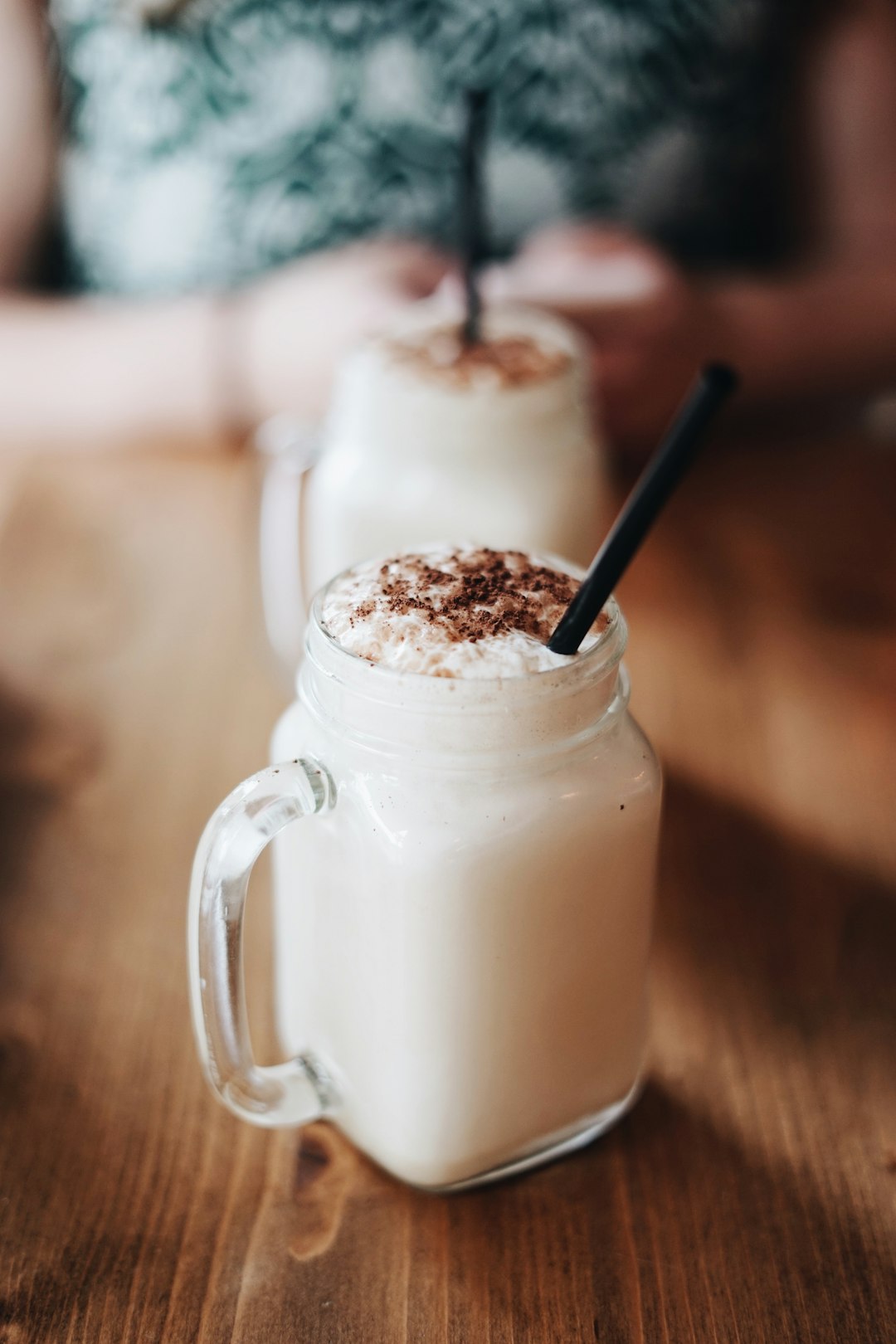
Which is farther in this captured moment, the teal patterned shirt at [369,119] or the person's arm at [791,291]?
the teal patterned shirt at [369,119]

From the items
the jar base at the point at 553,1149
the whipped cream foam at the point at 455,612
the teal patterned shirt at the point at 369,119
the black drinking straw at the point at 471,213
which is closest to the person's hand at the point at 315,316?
the teal patterned shirt at the point at 369,119

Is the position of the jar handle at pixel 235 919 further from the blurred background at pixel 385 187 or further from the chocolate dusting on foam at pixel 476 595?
the blurred background at pixel 385 187

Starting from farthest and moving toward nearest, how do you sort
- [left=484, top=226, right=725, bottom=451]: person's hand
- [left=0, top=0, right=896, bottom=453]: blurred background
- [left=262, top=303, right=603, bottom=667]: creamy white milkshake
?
[left=0, top=0, right=896, bottom=453]: blurred background → [left=484, top=226, right=725, bottom=451]: person's hand → [left=262, top=303, right=603, bottom=667]: creamy white milkshake

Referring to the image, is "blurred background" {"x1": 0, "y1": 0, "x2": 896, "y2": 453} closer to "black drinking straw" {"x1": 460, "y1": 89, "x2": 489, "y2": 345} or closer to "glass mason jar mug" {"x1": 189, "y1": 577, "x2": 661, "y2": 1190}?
"black drinking straw" {"x1": 460, "y1": 89, "x2": 489, "y2": 345}

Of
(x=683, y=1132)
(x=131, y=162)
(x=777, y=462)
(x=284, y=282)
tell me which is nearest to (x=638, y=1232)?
(x=683, y=1132)

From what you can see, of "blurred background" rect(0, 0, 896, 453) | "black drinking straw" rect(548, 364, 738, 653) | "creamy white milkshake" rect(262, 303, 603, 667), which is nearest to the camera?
"black drinking straw" rect(548, 364, 738, 653)

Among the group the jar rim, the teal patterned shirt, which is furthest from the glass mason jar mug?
the teal patterned shirt

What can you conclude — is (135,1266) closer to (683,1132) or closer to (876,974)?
(683,1132)

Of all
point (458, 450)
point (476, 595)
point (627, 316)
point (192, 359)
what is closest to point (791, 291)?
point (627, 316)
